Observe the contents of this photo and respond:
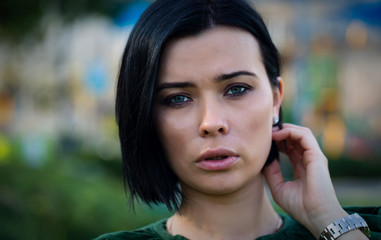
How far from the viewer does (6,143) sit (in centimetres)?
774

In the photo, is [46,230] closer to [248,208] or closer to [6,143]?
[248,208]

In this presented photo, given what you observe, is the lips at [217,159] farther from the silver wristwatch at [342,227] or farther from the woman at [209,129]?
the silver wristwatch at [342,227]

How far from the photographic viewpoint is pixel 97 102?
51.0ft

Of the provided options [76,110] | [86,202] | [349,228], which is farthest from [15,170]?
[76,110]

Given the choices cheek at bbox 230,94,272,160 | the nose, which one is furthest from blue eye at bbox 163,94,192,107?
cheek at bbox 230,94,272,160

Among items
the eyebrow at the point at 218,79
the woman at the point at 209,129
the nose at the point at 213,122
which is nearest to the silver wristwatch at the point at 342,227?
the woman at the point at 209,129

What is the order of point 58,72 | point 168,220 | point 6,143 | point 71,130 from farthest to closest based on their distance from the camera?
1. point 71,130
2. point 58,72
3. point 6,143
4. point 168,220

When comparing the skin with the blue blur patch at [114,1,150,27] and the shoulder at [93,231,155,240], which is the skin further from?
the blue blur patch at [114,1,150,27]

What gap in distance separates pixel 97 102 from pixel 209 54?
13911 millimetres

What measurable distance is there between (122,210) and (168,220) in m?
2.62

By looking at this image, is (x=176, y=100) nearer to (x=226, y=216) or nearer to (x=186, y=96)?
(x=186, y=96)

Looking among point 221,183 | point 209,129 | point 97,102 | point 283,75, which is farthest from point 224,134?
point 97,102

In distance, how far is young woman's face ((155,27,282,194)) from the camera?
1.96 metres

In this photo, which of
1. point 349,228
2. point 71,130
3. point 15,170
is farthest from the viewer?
point 71,130
